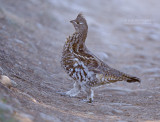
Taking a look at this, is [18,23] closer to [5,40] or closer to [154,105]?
[5,40]

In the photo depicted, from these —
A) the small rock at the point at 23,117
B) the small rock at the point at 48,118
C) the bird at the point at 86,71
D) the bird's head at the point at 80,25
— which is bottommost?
the small rock at the point at 23,117

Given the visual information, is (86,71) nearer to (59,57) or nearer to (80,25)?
(80,25)

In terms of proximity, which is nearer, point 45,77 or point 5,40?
point 45,77

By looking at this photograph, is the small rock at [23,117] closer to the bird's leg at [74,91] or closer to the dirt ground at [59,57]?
the dirt ground at [59,57]

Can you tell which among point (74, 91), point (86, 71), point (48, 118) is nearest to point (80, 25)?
point (86, 71)

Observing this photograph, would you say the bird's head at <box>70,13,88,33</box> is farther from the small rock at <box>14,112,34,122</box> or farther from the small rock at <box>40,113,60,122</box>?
the small rock at <box>14,112,34,122</box>

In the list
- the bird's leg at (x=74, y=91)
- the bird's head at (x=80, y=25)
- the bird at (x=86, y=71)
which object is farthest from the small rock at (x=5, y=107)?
the bird's head at (x=80, y=25)

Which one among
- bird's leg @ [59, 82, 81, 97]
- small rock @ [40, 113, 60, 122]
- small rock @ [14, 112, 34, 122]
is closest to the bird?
bird's leg @ [59, 82, 81, 97]

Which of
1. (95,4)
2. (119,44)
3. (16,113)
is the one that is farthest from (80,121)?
(95,4)
